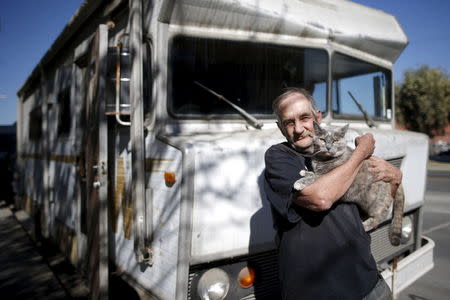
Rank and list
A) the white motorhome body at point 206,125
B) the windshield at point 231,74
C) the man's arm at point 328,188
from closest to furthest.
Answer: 1. the man's arm at point 328,188
2. the white motorhome body at point 206,125
3. the windshield at point 231,74

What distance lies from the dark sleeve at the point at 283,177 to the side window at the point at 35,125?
18.2 feet

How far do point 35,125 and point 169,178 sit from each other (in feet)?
19.3

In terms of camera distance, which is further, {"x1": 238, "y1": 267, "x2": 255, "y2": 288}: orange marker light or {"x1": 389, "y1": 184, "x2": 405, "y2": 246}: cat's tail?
{"x1": 238, "y1": 267, "x2": 255, "y2": 288}: orange marker light

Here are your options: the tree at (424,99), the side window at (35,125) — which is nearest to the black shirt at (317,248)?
the side window at (35,125)

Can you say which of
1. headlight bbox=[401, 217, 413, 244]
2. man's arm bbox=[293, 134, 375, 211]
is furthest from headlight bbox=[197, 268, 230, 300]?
headlight bbox=[401, 217, 413, 244]

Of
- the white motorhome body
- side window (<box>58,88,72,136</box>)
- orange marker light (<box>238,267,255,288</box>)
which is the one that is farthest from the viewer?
side window (<box>58,88,72,136</box>)

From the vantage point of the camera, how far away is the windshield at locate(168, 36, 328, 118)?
249cm

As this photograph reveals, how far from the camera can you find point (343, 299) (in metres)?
1.74

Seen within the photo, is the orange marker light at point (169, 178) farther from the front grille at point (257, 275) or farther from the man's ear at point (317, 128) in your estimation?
the man's ear at point (317, 128)

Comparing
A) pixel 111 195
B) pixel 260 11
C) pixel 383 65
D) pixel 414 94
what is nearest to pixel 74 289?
pixel 111 195

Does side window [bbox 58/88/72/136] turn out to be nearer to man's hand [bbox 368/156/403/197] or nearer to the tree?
man's hand [bbox 368/156/403/197]

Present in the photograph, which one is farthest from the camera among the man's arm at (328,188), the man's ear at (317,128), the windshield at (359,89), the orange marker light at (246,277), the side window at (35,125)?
the side window at (35,125)

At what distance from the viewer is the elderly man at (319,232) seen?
1.73m

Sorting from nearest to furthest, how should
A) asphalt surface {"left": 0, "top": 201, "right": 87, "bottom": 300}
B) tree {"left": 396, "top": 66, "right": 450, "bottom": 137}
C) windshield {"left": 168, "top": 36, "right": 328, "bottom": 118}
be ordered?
windshield {"left": 168, "top": 36, "right": 328, "bottom": 118}
asphalt surface {"left": 0, "top": 201, "right": 87, "bottom": 300}
tree {"left": 396, "top": 66, "right": 450, "bottom": 137}
